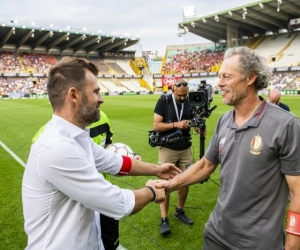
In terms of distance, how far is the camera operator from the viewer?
17.3 ft

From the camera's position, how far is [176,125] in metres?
5.21

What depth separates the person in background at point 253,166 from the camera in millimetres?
2283

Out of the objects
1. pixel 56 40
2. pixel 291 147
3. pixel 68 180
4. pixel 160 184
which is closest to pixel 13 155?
pixel 160 184

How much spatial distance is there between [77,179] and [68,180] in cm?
5

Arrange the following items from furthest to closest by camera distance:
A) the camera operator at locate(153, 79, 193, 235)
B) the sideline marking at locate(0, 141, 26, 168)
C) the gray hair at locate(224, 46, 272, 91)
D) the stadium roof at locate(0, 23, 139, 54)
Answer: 1. the stadium roof at locate(0, 23, 139, 54)
2. the sideline marking at locate(0, 141, 26, 168)
3. the camera operator at locate(153, 79, 193, 235)
4. the gray hair at locate(224, 46, 272, 91)

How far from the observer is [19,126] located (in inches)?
691

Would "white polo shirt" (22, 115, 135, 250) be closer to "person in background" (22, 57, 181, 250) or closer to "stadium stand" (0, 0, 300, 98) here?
"person in background" (22, 57, 181, 250)

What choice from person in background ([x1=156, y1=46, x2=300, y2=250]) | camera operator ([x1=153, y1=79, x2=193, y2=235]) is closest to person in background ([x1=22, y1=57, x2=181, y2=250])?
person in background ([x1=156, y1=46, x2=300, y2=250])

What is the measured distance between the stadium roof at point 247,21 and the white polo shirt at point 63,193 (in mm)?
51451

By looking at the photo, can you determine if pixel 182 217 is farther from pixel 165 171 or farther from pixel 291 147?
pixel 291 147

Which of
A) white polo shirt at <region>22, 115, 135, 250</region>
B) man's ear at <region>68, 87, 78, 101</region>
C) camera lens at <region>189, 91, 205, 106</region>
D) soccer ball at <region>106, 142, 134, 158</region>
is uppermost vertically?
man's ear at <region>68, 87, 78, 101</region>

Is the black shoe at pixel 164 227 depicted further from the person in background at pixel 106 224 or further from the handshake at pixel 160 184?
the handshake at pixel 160 184

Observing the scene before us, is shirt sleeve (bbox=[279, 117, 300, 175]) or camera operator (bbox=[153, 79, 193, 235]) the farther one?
camera operator (bbox=[153, 79, 193, 235])

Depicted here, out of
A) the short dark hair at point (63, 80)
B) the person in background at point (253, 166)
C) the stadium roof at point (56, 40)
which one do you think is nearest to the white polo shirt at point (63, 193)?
the short dark hair at point (63, 80)
